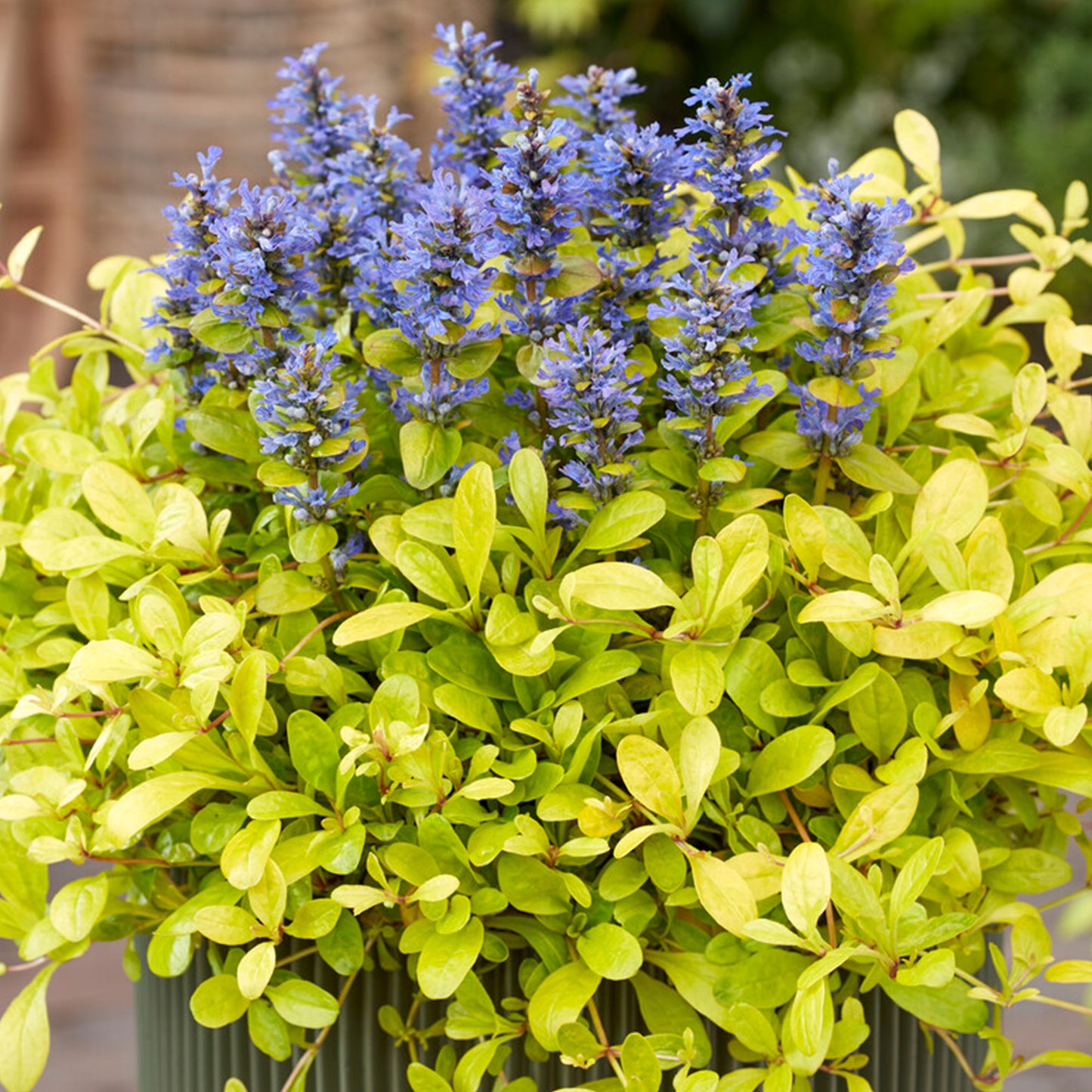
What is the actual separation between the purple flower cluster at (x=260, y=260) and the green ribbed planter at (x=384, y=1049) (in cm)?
33

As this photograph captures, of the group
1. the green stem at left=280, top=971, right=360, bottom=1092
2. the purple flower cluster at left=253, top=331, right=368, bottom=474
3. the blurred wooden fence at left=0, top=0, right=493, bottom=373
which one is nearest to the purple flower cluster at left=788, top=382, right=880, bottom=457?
the purple flower cluster at left=253, top=331, right=368, bottom=474

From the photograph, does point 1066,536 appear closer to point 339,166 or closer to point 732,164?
point 732,164

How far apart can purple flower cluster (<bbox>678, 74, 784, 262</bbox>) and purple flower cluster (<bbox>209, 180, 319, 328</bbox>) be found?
0.65 ft

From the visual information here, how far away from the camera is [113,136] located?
338 centimetres

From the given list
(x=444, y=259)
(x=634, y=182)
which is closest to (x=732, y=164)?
(x=634, y=182)

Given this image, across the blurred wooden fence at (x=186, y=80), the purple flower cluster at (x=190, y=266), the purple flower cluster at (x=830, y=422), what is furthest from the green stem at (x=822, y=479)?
the blurred wooden fence at (x=186, y=80)

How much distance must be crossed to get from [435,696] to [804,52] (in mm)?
4607

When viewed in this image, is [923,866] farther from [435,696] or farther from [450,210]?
[450,210]

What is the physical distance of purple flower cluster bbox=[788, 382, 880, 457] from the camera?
2.15 feet

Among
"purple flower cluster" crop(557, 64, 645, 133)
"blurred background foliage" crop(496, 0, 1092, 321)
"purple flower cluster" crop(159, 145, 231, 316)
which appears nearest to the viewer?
"purple flower cluster" crop(159, 145, 231, 316)

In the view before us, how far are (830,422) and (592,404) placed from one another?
136 millimetres

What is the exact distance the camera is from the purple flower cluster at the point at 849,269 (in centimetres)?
59

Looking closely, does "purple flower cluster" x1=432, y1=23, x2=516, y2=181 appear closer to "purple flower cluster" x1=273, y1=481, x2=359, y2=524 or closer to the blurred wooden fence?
"purple flower cluster" x1=273, y1=481, x2=359, y2=524

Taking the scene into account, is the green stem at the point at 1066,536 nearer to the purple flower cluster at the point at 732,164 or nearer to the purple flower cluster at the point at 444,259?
the purple flower cluster at the point at 732,164
